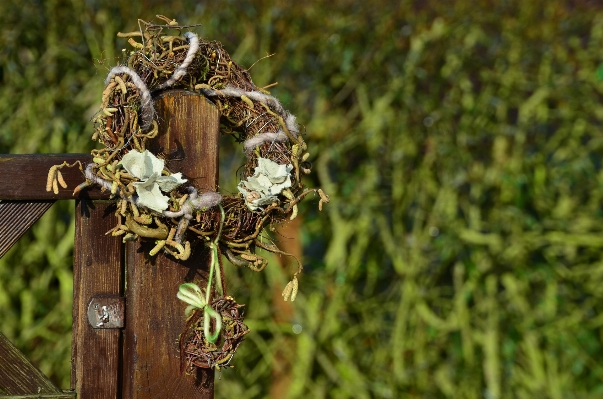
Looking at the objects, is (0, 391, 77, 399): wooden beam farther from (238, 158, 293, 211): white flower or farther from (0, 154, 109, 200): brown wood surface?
(238, 158, 293, 211): white flower

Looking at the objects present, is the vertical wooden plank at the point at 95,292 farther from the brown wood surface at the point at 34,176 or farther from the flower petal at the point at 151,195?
the flower petal at the point at 151,195

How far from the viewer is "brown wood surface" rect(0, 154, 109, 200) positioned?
1256 millimetres

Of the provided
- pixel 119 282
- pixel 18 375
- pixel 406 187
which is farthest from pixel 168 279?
pixel 406 187

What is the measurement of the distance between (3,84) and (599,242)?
2.56m

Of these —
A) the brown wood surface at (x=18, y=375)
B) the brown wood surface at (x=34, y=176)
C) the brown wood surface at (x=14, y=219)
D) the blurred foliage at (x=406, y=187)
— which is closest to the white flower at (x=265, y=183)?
the brown wood surface at (x=34, y=176)

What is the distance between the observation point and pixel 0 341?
130 cm

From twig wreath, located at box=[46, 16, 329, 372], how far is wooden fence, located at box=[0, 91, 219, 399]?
3cm

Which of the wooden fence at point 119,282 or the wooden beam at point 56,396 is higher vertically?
the wooden fence at point 119,282

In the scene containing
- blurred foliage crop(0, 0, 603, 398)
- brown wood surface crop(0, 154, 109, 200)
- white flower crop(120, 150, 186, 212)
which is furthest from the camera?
blurred foliage crop(0, 0, 603, 398)

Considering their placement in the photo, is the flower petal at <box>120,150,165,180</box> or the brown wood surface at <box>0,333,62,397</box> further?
the brown wood surface at <box>0,333,62,397</box>

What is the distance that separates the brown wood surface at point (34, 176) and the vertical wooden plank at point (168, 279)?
0.15m

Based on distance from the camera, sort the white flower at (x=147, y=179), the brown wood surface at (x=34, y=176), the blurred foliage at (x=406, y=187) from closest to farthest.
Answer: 1. the white flower at (x=147, y=179)
2. the brown wood surface at (x=34, y=176)
3. the blurred foliage at (x=406, y=187)

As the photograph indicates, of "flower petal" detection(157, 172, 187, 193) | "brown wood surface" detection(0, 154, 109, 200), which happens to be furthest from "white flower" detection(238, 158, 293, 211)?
"brown wood surface" detection(0, 154, 109, 200)

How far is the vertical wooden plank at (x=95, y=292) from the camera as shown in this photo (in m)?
1.29
